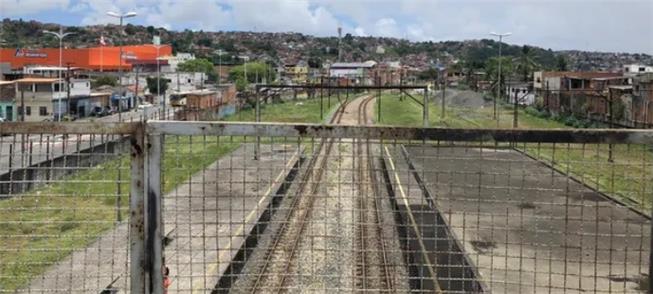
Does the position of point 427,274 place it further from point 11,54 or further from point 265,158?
point 11,54

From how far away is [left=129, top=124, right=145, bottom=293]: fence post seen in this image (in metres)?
3.22

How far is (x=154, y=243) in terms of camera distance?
Result: 127 inches

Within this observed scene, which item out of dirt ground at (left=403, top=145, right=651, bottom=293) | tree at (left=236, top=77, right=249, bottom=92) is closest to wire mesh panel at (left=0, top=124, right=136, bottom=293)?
dirt ground at (left=403, top=145, right=651, bottom=293)

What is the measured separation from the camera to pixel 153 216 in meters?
3.23

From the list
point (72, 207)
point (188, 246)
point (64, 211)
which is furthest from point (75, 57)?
point (72, 207)

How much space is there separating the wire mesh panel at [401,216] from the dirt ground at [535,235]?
0.04 metres

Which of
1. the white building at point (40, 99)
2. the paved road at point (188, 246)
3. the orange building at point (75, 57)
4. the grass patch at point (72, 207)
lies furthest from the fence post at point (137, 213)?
the orange building at point (75, 57)

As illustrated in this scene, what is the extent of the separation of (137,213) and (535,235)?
26.3 feet

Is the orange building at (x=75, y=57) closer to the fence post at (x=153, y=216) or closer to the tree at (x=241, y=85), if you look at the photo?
the tree at (x=241, y=85)

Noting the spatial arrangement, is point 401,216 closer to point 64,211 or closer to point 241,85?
point 64,211

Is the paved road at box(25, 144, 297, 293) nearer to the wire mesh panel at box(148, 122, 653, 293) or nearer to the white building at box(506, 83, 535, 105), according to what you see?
the wire mesh panel at box(148, 122, 653, 293)

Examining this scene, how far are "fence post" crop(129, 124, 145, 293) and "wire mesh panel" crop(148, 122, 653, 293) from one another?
11 cm

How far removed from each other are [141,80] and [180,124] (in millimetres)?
86039

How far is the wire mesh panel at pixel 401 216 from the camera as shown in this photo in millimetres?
3389
